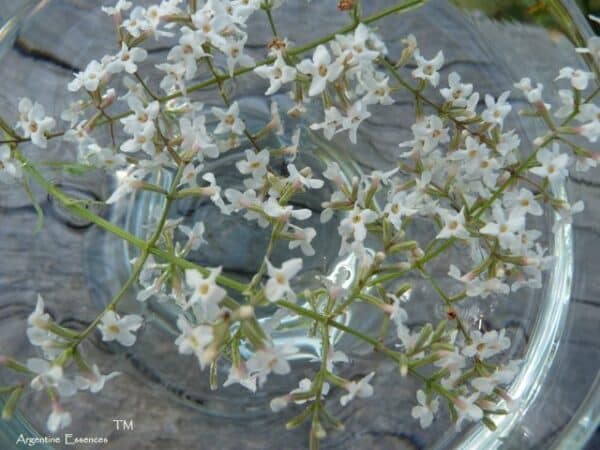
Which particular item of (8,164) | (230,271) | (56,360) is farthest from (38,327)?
(230,271)

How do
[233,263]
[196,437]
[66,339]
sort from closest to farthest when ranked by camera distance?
[66,339]
[196,437]
[233,263]

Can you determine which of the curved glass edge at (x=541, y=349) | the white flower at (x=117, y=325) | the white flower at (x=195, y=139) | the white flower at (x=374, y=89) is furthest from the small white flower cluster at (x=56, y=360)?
the curved glass edge at (x=541, y=349)

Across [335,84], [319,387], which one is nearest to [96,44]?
[335,84]

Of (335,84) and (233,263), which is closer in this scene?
(335,84)

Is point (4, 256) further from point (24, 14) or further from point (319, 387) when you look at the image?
point (319, 387)

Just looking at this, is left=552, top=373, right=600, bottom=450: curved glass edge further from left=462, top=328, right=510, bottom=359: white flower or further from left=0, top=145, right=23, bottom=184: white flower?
left=0, top=145, right=23, bottom=184: white flower

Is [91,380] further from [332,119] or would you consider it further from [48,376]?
[332,119]

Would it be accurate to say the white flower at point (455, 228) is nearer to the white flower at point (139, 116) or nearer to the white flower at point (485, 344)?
the white flower at point (485, 344)
